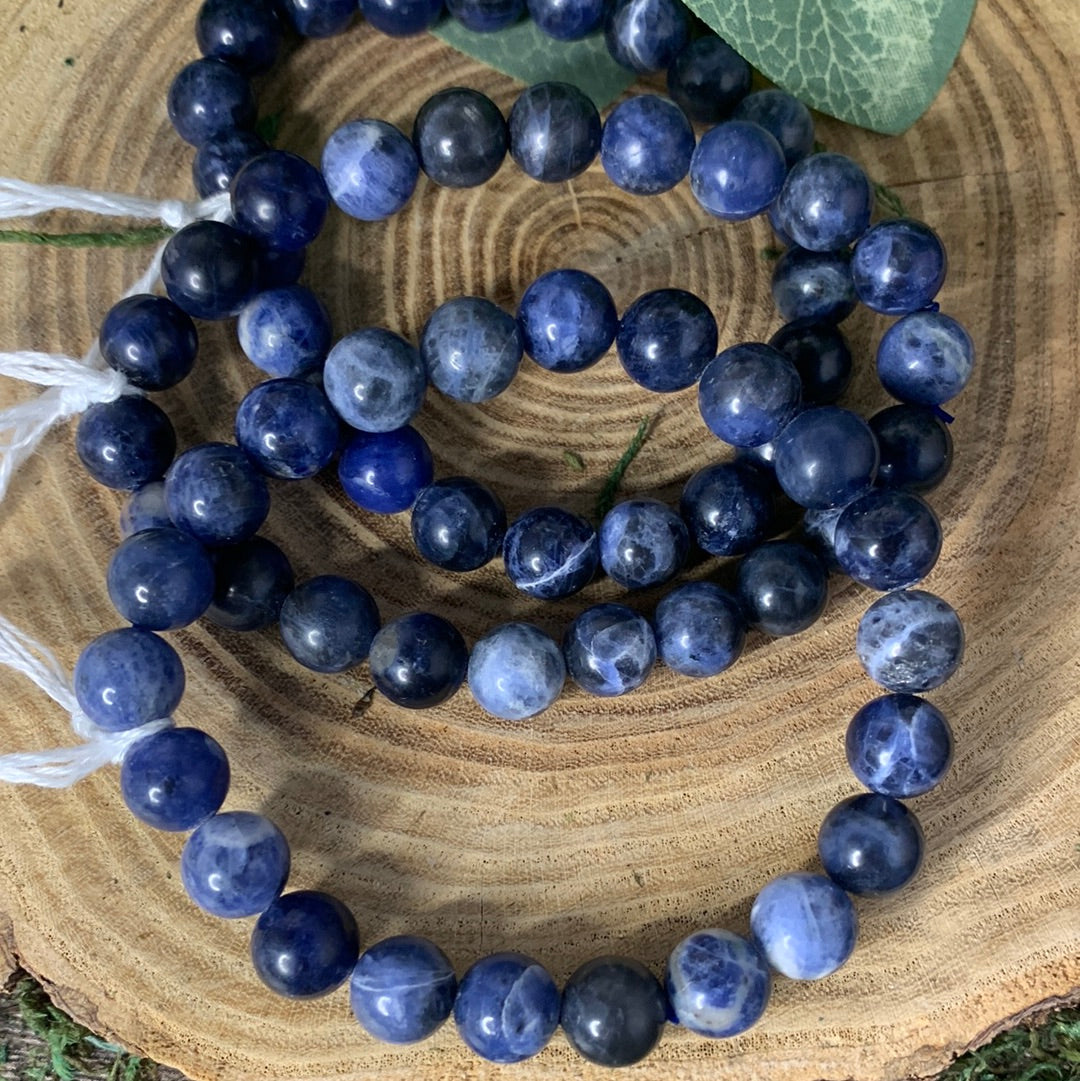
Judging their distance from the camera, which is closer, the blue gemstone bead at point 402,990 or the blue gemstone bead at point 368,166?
the blue gemstone bead at point 402,990

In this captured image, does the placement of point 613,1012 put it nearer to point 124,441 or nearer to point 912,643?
point 912,643

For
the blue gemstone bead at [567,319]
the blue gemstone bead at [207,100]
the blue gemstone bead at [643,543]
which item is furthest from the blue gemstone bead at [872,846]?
the blue gemstone bead at [207,100]

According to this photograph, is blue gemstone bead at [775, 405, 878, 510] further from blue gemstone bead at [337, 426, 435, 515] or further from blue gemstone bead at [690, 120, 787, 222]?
blue gemstone bead at [337, 426, 435, 515]

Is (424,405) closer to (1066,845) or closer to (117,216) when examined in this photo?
(117,216)

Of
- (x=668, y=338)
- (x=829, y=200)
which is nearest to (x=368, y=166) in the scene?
(x=668, y=338)

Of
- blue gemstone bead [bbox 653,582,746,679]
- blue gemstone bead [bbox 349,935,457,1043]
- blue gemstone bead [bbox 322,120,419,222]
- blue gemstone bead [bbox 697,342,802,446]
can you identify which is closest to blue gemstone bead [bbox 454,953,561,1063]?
blue gemstone bead [bbox 349,935,457,1043]

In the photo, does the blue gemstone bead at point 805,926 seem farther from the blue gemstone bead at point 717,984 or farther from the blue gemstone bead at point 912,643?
→ the blue gemstone bead at point 912,643
